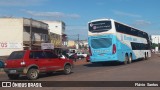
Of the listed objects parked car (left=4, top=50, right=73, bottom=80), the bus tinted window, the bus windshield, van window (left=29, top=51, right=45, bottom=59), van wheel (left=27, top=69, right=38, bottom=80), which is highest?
the bus windshield

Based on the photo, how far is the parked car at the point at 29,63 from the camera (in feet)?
63.4

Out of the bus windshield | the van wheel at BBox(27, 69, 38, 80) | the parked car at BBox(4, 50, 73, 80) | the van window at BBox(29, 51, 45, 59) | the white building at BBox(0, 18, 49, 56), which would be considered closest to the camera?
the parked car at BBox(4, 50, 73, 80)

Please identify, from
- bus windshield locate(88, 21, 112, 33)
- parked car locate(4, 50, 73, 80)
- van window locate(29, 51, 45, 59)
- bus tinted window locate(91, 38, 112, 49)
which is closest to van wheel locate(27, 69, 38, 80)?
parked car locate(4, 50, 73, 80)

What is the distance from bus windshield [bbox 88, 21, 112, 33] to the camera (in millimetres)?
32312

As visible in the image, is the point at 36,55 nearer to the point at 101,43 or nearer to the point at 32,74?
the point at 32,74

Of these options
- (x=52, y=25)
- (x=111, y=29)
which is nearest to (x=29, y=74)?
(x=111, y=29)

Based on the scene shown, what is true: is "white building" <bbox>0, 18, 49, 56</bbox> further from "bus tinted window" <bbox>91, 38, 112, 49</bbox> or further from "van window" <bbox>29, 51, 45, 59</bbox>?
"van window" <bbox>29, 51, 45, 59</bbox>

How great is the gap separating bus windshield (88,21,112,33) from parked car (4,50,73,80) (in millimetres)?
11820

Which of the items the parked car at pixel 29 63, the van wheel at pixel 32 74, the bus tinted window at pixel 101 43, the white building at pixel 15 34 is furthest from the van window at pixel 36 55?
the white building at pixel 15 34

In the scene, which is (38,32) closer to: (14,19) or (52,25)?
(14,19)

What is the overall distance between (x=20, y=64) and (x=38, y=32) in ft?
132

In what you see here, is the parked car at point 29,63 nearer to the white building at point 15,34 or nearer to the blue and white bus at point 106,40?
the blue and white bus at point 106,40

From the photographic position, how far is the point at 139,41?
4381cm

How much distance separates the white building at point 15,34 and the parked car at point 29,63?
3395 cm
